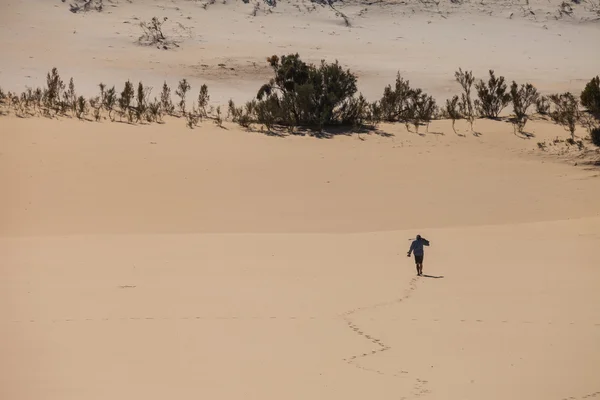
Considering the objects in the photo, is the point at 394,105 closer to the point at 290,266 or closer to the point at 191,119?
the point at 191,119

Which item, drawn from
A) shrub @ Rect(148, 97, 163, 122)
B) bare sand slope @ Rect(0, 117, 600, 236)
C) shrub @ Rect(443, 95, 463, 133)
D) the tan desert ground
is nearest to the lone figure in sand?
the tan desert ground

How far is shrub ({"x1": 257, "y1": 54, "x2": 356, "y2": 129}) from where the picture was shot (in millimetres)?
24703

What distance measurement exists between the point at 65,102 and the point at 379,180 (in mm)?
9653

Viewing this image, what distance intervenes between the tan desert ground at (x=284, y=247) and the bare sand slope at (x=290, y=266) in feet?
0.15

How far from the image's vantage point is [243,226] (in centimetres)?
1703

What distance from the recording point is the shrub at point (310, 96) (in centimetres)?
2470

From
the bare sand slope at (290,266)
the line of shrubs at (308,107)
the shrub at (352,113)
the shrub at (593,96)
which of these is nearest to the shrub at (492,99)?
the line of shrubs at (308,107)

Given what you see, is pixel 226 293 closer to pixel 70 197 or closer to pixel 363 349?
pixel 363 349

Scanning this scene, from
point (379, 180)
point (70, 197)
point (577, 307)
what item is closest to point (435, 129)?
point (379, 180)

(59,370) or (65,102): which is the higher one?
(65,102)

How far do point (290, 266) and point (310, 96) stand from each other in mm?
12813

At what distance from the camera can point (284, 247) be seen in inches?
561

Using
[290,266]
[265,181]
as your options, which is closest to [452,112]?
[265,181]

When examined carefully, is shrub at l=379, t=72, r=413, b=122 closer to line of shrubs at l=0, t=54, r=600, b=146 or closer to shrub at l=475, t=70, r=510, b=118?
line of shrubs at l=0, t=54, r=600, b=146
